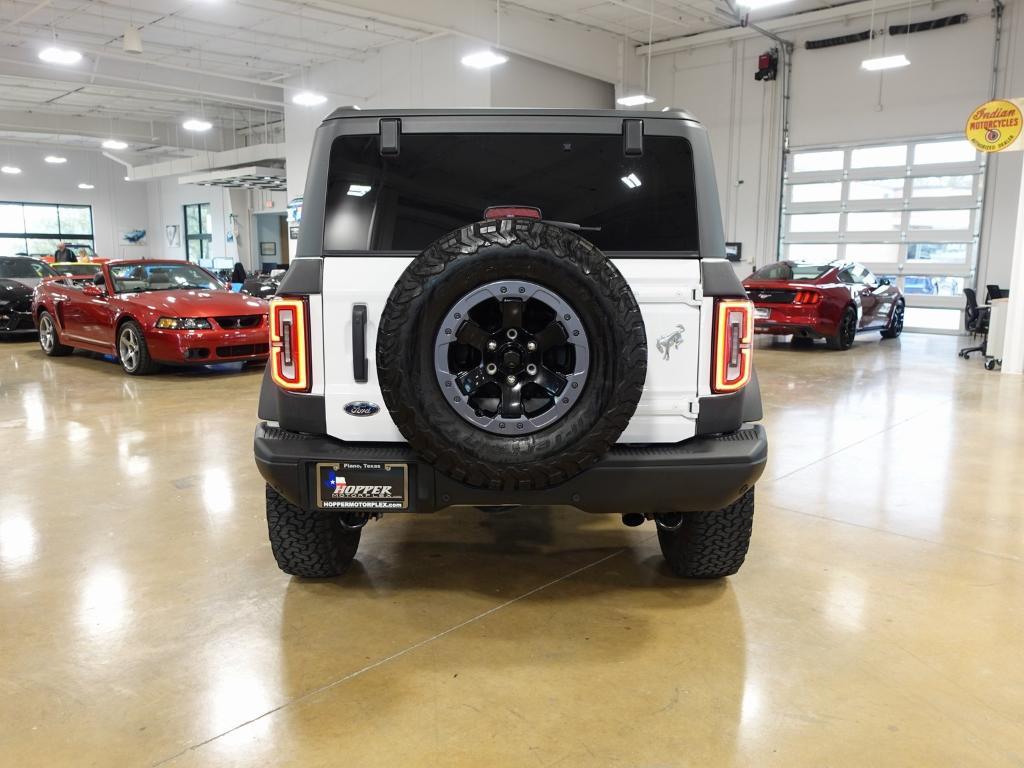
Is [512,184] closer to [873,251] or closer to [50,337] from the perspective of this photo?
[50,337]

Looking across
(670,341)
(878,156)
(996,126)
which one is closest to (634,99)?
(878,156)

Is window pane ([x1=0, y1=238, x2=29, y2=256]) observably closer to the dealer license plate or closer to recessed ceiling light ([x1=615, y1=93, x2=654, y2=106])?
recessed ceiling light ([x1=615, y1=93, x2=654, y2=106])

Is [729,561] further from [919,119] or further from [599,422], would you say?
[919,119]

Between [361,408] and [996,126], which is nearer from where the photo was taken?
[361,408]

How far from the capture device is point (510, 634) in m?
2.72

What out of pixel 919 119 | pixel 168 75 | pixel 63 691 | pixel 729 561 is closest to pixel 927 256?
pixel 919 119

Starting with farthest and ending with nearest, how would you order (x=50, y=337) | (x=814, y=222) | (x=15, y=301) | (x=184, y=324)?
1. (x=814, y=222)
2. (x=15, y=301)
3. (x=50, y=337)
4. (x=184, y=324)

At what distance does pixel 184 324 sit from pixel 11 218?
27.1 meters

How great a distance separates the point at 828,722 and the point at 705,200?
5.63 ft

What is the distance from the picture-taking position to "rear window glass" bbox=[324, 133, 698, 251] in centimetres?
267

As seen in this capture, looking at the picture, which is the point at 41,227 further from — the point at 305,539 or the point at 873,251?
the point at 305,539

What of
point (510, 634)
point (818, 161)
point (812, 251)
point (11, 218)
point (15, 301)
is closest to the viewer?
point (510, 634)

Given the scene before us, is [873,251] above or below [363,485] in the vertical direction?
above

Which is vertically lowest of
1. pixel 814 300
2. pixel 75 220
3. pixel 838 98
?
pixel 814 300
